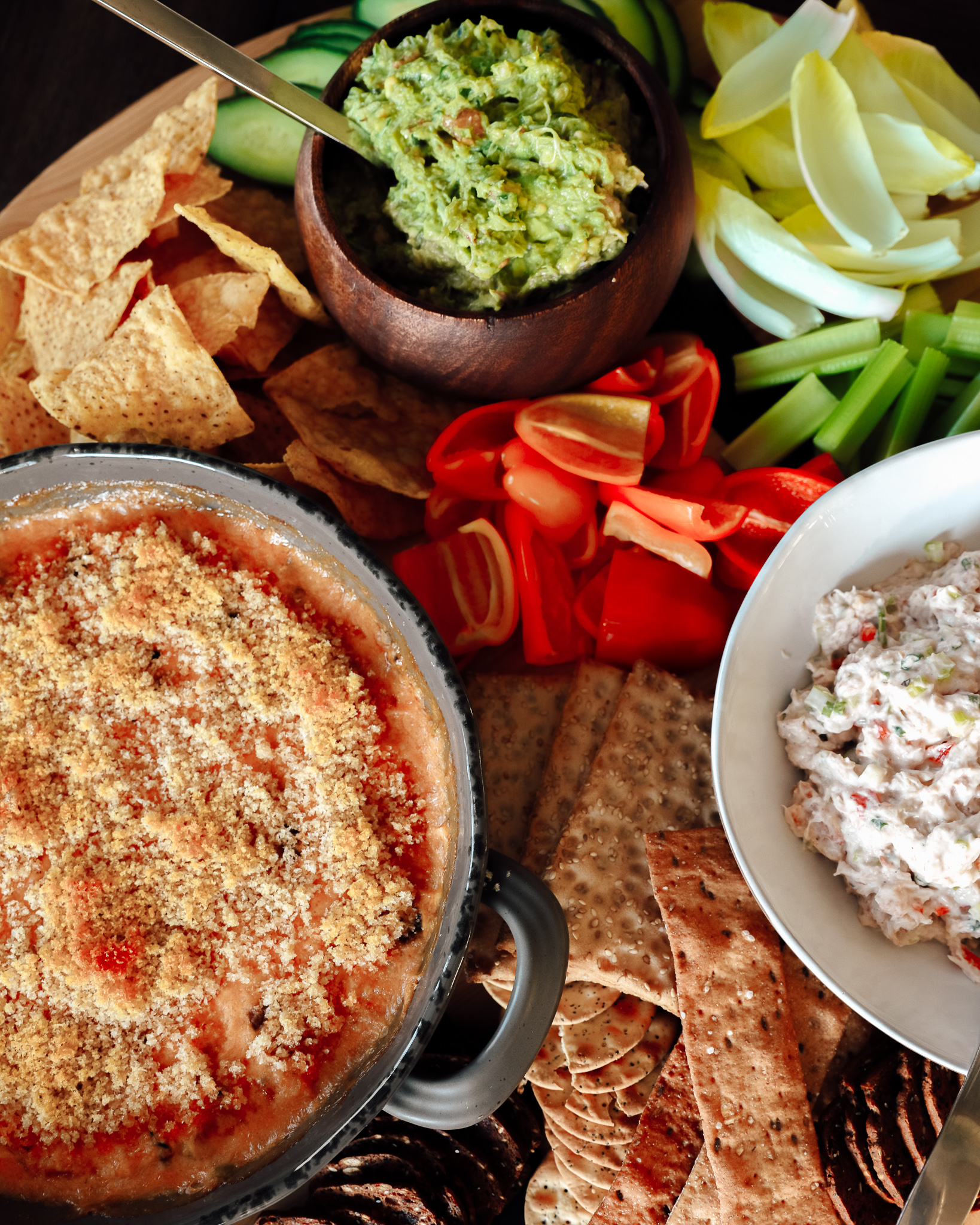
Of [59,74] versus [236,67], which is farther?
[59,74]

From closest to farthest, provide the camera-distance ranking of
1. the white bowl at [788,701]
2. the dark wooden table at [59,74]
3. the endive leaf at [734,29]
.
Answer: the white bowl at [788,701], the endive leaf at [734,29], the dark wooden table at [59,74]

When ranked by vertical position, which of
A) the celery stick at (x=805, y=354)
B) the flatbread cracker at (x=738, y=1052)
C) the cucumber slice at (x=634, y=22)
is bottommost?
the flatbread cracker at (x=738, y=1052)

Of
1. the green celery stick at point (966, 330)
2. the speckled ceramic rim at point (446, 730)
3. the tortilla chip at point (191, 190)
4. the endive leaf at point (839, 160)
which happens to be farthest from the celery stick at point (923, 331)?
the tortilla chip at point (191, 190)

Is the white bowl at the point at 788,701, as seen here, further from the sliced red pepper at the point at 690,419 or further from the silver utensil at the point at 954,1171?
the sliced red pepper at the point at 690,419

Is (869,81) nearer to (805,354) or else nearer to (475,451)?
(805,354)

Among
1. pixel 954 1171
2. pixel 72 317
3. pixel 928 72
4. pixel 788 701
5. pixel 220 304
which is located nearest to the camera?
pixel 954 1171

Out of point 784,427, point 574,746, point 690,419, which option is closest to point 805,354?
point 784,427

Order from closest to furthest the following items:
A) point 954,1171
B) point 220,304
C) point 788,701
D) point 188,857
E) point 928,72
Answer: point 954,1171, point 188,857, point 788,701, point 220,304, point 928,72
